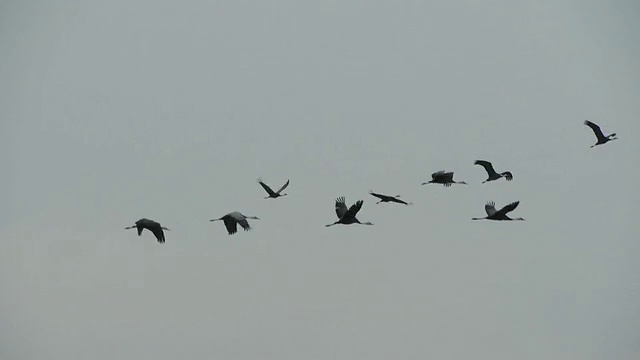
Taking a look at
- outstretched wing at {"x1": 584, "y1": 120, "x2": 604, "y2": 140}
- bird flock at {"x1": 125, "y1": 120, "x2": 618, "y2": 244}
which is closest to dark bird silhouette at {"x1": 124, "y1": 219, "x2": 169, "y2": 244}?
bird flock at {"x1": 125, "y1": 120, "x2": 618, "y2": 244}

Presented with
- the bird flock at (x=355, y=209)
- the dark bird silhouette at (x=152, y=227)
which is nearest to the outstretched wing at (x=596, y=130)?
the bird flock at (x=355, y=209)

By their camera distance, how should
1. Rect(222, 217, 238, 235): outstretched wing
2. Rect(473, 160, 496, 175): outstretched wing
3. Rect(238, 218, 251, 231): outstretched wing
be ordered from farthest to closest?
Rect(473, 160, 496, 175): outstretched wing < Rect(222, 217, 238, 235): outstretched wing < Rect(238, 218, 251, 231): outstretched wing

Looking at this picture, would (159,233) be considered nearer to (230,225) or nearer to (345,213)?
(230,225)

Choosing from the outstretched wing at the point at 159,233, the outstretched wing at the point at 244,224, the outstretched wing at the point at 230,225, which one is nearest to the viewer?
the outstretched wing at the point at 244,224

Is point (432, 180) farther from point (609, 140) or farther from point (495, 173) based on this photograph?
point (609, 140)

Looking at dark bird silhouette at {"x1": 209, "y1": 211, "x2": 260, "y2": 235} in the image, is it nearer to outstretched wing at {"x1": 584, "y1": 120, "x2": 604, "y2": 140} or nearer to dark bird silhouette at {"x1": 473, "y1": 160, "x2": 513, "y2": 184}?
dark bird silhouette at {"x1": 473, "y1": 160, "x2": 513, "y2": 184}

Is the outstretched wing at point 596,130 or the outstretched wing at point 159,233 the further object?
the outstretched wing at point 596,130

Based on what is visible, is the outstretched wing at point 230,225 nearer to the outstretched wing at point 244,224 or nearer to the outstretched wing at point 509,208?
the outstretched wing at point 244,224

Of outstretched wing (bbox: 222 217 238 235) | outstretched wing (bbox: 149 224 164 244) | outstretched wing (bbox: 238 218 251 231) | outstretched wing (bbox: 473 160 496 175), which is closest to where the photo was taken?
outstretched wing (bbox: 238 218 251 231)

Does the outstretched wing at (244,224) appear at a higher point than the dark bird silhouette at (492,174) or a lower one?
lower

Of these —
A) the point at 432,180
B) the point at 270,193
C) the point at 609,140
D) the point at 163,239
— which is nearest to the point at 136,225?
the point at 163,239

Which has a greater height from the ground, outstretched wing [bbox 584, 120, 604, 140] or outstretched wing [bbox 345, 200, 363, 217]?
outstretched wing [bbox 584, 120, 604, 140]

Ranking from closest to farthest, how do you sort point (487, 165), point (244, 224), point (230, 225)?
point (244, 224) < point (230, 225) < point (487, 165)

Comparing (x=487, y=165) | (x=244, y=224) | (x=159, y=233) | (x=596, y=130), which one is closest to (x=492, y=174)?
(x=487, y=165)
